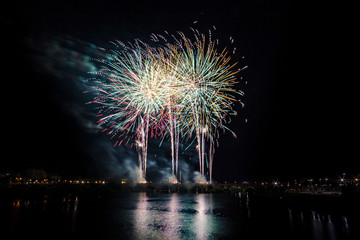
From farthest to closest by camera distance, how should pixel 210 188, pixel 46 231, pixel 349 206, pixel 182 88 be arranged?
pixel 210 188
pixel 182 88
pixel 349 206
pixel 46 231

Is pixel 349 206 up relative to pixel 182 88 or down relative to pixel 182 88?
down

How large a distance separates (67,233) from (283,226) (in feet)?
47.4

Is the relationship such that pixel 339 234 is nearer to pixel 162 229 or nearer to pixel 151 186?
pixel 162 229

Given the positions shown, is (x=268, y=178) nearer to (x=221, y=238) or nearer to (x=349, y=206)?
(x=349, y=206)

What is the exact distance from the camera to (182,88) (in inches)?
1051

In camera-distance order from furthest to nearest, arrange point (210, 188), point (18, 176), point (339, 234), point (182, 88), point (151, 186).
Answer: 1. point (151, 186)
2. point (210, 188)
3. point (18, 176)
4. point (182, 88)
5. point (339, 234)

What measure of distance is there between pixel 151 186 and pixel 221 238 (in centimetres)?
8832

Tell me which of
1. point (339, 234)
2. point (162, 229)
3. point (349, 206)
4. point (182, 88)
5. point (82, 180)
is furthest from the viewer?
point (82, 180)

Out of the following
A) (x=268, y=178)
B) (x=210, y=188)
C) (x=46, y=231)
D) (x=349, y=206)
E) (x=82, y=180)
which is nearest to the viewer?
(x=46, y=231)

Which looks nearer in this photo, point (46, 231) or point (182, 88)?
point (46, 231)

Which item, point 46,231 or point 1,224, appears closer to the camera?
point 46,231

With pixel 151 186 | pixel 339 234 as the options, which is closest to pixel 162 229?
pixel 339 234

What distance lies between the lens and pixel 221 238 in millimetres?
13156

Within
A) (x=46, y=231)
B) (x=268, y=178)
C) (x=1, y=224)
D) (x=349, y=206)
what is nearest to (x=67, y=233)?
(x=46, y=231)
